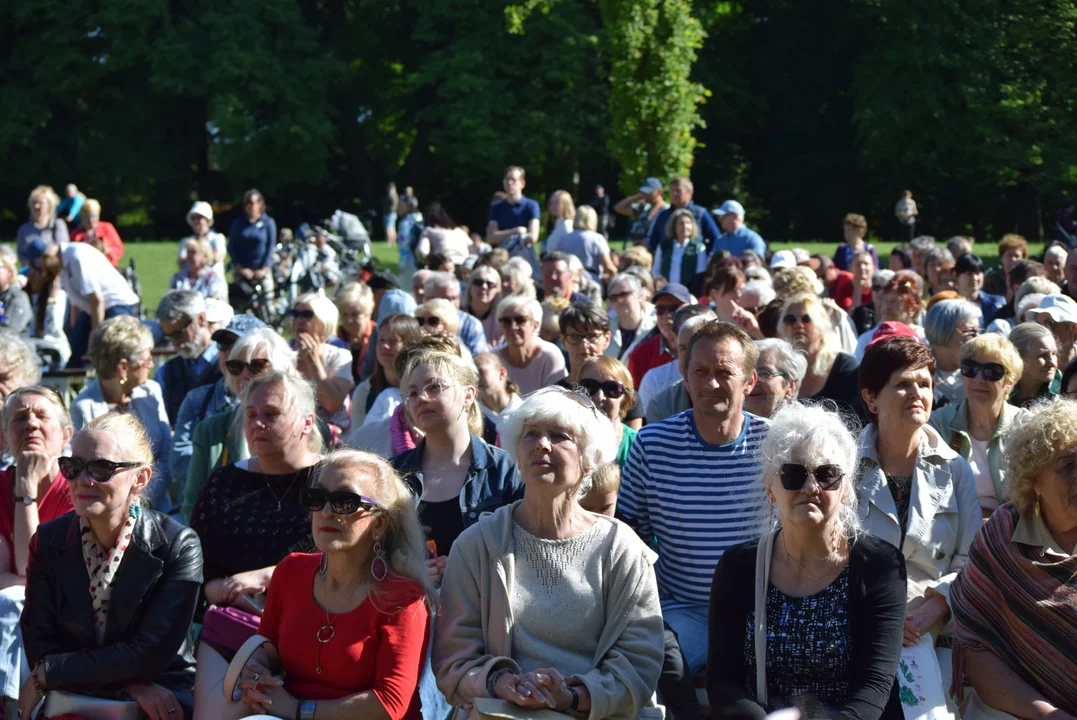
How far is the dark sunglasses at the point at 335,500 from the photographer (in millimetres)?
4035

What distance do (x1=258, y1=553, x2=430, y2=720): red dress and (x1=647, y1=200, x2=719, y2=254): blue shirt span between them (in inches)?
347

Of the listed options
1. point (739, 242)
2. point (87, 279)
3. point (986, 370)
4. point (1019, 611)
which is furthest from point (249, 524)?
point (739, 242)

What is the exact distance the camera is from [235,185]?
3559 centimetres

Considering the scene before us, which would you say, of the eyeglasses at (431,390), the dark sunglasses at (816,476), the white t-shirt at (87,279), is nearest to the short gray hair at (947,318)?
the eyeglasses at (431,390)

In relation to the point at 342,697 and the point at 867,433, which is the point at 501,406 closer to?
the point at 867,433

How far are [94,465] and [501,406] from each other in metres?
2.66

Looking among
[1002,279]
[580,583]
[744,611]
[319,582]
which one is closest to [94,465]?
[319,582]

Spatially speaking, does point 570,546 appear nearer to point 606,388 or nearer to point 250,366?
point 606,388

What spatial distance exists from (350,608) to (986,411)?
3.01 metres

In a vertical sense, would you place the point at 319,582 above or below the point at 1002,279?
above

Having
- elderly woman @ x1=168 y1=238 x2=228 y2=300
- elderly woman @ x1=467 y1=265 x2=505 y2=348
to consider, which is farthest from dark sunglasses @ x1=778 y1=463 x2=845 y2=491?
elderly woman @ x1=168 y1=238 x2=228 y2=300

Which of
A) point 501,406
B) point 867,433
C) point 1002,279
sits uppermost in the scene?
point 867,433

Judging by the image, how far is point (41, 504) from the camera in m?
5.02

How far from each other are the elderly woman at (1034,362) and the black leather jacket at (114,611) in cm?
395
